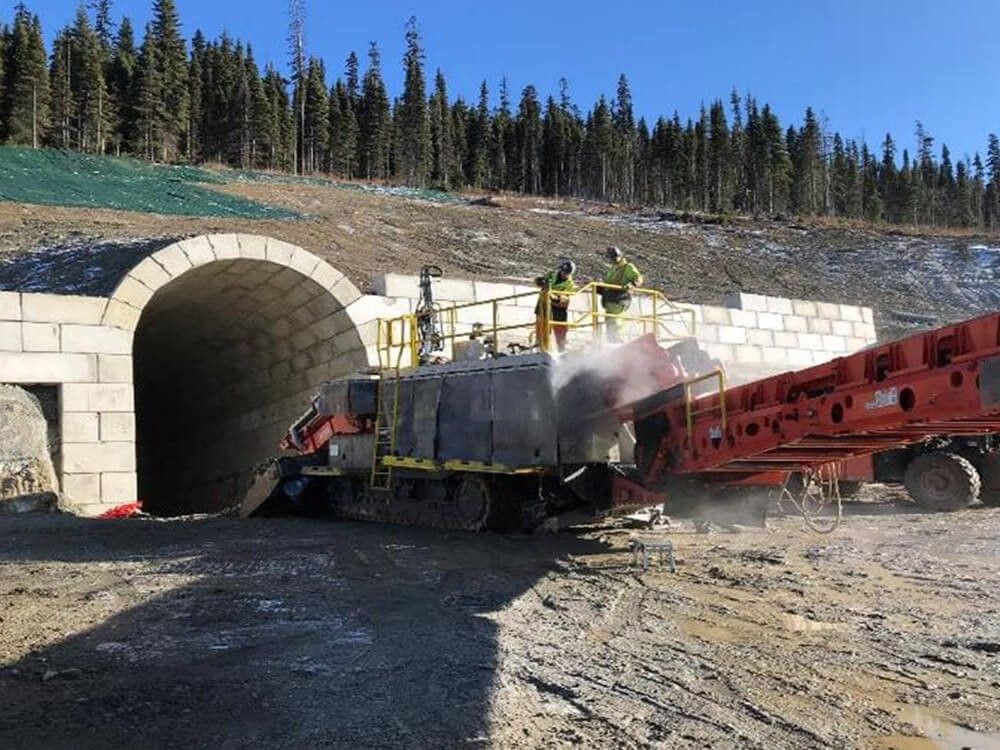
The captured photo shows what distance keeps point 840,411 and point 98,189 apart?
23.7m

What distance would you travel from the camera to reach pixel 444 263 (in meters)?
28.0

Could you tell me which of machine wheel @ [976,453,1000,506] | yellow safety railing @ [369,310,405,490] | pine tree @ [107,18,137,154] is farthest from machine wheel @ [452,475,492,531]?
pine tree @ [107,18,137,154]

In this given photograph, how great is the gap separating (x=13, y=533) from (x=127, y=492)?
11.5 feet

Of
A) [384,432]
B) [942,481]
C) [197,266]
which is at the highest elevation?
[197,266]

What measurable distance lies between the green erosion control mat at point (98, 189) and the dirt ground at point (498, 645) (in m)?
17.6

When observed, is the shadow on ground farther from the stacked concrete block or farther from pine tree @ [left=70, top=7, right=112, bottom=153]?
pine tree @ [left=70, top=7, right=112, bottom=153]

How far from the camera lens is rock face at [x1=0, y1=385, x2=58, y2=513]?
12281mm

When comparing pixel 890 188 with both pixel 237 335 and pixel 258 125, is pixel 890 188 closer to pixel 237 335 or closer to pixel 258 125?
pixel 258 125

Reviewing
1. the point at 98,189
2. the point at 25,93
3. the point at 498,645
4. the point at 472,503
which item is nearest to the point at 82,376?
the point at 472,503

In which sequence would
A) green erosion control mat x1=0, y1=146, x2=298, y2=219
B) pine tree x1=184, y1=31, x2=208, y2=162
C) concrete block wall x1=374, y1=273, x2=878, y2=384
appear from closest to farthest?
concrete block wall x1=374, y1=273, x2=878, y2=384 < green erosion control mat x1=0, y1=146, x2=298, y2=219 < pine tree x1=184, y1=31, x2=208, y2=162

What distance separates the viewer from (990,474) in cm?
1335

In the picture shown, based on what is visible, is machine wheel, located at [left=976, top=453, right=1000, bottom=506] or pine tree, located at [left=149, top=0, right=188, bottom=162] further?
pine tree, located at [left=149, top=0, right=188, bottom=162]

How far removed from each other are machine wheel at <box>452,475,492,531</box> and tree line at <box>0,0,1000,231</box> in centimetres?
5944

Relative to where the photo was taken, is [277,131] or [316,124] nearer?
[277,131]
